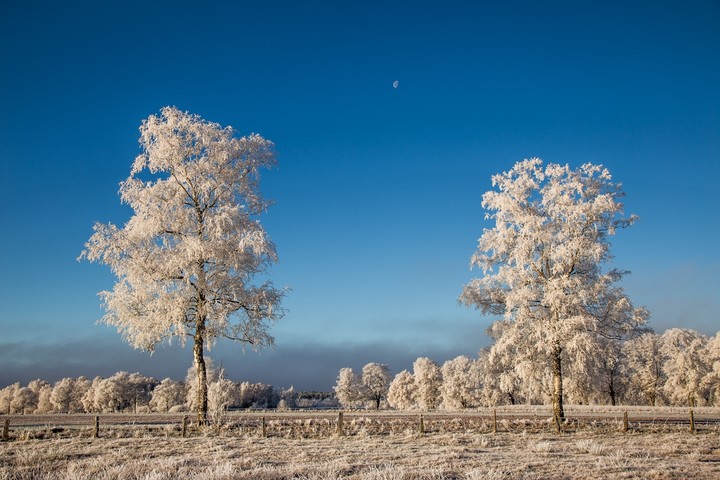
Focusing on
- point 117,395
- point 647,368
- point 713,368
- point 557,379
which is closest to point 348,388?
point 117,395

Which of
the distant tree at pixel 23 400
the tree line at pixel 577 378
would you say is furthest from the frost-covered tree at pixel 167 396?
the distant tree at pixel 23 400

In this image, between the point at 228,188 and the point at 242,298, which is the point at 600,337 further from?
the point at 228,188

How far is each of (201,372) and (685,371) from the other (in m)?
71.2

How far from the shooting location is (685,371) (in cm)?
6912

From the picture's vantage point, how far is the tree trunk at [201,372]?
74.6 feet

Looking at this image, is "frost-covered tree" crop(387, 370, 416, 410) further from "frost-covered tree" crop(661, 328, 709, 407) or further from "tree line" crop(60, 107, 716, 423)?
"tree line" crop(60, 107, 716, 423)

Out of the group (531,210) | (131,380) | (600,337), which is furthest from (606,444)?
(131,380)

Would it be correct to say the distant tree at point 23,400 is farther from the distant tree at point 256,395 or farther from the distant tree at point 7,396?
the distant tree at point 256,395

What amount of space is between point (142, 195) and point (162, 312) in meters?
5.52

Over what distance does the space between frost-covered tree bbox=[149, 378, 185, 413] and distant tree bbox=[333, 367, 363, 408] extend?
1409 inches

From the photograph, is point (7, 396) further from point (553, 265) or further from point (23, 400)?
point (553, 265)

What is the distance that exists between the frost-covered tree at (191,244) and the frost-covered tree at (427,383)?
88901mm

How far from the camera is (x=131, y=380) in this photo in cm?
11575

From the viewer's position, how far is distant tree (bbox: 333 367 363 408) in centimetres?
11912
